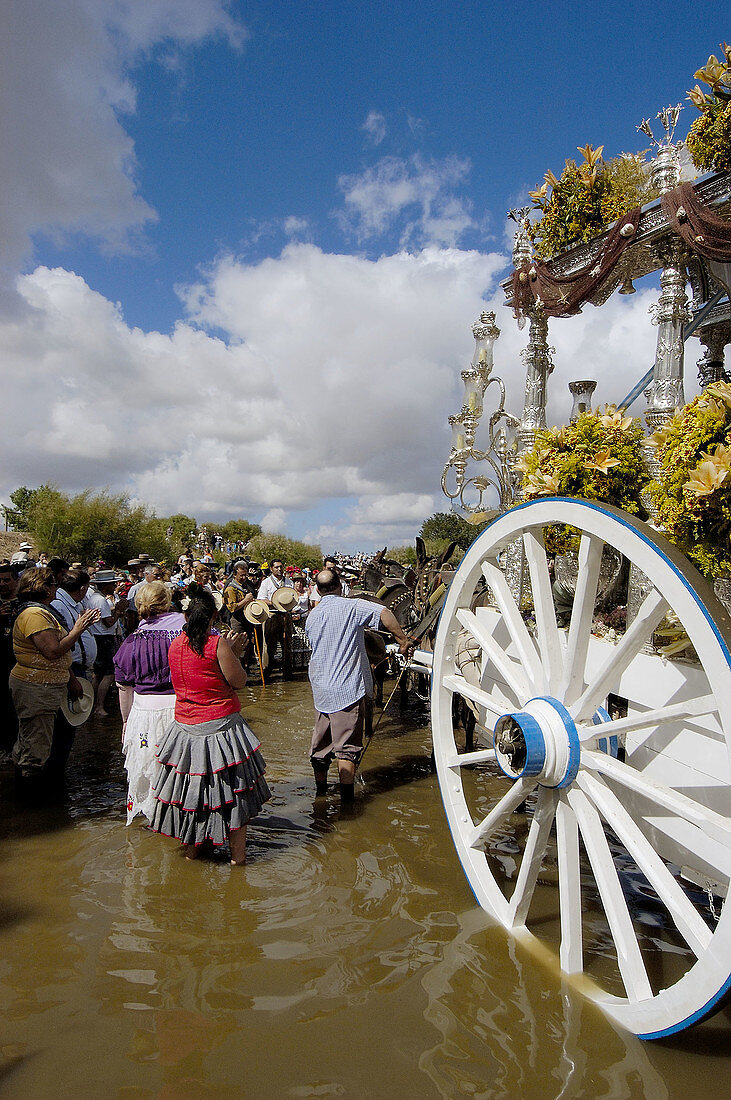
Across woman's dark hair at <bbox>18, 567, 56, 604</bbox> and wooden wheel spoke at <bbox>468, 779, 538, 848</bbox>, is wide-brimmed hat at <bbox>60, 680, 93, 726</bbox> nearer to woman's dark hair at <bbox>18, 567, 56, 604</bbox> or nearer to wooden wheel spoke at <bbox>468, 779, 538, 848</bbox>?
woman's dark hair at <bbox>18, 567, 56, 604</bbox>

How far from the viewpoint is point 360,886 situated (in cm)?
371

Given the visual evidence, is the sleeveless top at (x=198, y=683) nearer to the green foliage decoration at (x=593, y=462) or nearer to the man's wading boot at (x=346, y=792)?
the man's wading boot at (x=346, y=792)

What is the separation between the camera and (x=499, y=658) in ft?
10.5

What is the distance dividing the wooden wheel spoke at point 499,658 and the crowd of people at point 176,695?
4.50ft

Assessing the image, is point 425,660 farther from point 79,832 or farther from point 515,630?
point 79,832

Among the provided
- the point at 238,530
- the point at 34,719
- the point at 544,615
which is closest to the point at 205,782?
the point at 34,719

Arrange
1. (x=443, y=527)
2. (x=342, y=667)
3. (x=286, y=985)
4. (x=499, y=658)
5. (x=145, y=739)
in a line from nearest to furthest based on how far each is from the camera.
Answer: (x=286, y=985), (x=499, y=658), (x=145, y=739), (x=342, y=667), (x=443, y=527)

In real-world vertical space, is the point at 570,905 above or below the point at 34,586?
below

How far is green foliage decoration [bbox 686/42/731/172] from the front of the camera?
5.20m

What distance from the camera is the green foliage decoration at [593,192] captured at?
665cm

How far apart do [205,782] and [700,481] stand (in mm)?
3069

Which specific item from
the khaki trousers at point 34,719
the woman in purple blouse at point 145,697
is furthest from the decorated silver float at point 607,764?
the khaki trousers at point 34,719

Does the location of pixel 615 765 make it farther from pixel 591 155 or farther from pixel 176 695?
pixel 591 155

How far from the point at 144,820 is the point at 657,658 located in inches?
149
